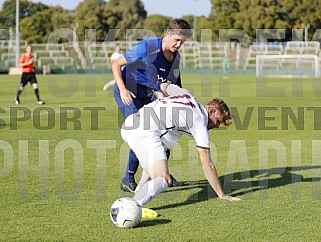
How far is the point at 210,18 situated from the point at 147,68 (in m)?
71.3

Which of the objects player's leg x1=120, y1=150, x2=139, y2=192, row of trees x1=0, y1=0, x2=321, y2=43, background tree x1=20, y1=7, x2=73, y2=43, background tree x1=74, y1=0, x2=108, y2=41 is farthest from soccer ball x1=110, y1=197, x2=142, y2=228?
background tree x1=74, y1=0, x2=108, y2=41

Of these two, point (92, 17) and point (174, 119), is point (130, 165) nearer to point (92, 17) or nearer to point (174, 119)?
point (174, 119)

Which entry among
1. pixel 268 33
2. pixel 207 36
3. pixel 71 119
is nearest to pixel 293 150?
pixel 71 119

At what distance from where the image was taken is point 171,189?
8.31 metres

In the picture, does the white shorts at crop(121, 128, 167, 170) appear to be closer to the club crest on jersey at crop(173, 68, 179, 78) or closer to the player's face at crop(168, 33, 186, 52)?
the player's face at crop(168, 33, 186, 52)

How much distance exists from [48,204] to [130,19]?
79.2 m

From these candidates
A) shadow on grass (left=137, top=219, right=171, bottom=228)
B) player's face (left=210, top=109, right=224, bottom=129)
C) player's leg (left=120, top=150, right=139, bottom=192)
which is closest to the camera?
shadow on grass (left=137, top=219, right=171, bottom=228)

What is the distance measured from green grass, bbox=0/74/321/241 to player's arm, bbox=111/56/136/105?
1.22m

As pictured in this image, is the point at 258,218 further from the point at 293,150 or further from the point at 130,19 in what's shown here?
the point at 130,19

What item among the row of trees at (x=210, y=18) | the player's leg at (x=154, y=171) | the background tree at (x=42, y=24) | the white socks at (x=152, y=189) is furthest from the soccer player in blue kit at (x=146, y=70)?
the background tree at (x=42, y=24)

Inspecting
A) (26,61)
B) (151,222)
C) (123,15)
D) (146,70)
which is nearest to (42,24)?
(123,15)

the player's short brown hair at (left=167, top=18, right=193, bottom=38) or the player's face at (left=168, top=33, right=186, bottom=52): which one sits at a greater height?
the player's short brown hair at (left=167, top=18, right=193, bottom=38)

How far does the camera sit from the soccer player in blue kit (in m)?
7.54

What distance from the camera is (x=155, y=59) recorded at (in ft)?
26.3
